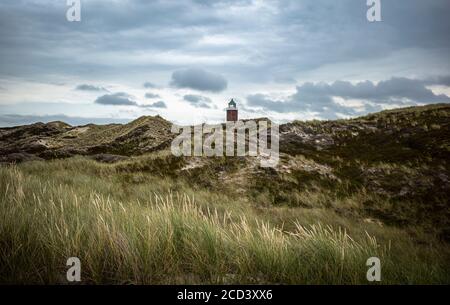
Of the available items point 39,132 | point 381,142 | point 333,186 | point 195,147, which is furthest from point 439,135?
point 39,132

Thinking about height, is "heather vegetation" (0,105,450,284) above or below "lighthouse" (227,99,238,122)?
below

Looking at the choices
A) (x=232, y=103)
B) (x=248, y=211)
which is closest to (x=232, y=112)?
(x=232, y=103)

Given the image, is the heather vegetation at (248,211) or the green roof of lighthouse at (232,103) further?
the green roof of lighthouse at (232,103)

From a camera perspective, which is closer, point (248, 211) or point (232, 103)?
point (248, 211)

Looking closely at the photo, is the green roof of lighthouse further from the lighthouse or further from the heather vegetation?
the heather vegetation

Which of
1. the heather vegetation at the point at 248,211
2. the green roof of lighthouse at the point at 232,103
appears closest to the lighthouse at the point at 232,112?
the green roof of lighthouse at the point at 232,103

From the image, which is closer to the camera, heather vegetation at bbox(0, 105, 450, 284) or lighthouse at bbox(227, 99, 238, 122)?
heather vegetation at bbox(0, 105, 450, 284)

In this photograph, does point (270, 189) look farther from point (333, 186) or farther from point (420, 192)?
point (420, 192)

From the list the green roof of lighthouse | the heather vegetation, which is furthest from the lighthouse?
the heather vegetation

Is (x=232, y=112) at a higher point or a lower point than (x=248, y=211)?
higher

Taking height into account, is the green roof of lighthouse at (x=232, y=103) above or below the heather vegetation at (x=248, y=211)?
above

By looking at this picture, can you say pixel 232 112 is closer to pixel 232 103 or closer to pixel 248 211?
pixel 232 103

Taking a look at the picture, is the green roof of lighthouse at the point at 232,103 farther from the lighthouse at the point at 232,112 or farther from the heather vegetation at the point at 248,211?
the heather vegetation at the point at 248,211
